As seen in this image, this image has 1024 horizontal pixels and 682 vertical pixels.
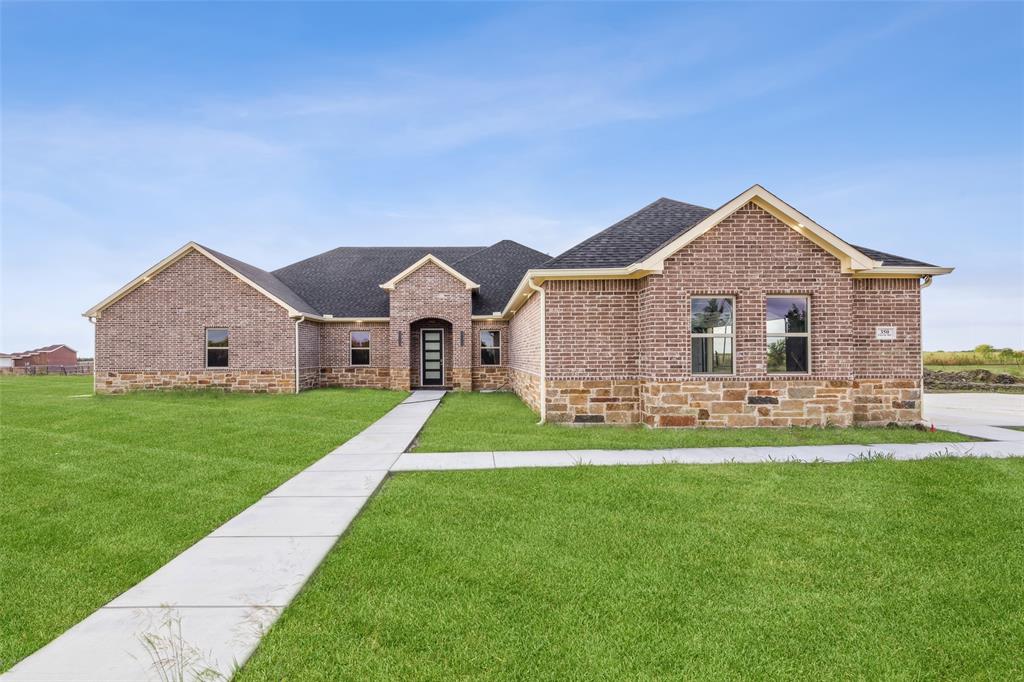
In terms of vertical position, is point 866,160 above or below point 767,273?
above

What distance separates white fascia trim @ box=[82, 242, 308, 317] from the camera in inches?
741

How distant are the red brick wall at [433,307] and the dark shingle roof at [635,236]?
9118 mm

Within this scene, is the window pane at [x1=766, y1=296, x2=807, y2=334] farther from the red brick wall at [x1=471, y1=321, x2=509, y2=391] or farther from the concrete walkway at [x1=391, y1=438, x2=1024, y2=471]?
the red brick wall at [x1=471, y1=321, x2=509, y2=391]

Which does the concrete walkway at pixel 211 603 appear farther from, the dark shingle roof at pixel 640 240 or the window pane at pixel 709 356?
the window pane at pixel 709 356

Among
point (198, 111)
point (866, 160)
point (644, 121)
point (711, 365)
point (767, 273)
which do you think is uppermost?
point (644, 121)

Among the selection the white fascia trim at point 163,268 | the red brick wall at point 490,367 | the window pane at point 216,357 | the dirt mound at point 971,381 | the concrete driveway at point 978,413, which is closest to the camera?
the concrete driveway at point 978,413

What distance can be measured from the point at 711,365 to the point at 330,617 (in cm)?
970

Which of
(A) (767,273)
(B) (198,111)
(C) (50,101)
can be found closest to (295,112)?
(B) (198,111)

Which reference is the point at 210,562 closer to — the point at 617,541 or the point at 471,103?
the point at 617,541

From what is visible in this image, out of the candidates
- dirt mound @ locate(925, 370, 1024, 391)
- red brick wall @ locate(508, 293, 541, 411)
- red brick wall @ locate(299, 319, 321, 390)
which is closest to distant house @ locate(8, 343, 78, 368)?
red brick wall @ locate(299, 319, 321, 390)

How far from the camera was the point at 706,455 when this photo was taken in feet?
26.9

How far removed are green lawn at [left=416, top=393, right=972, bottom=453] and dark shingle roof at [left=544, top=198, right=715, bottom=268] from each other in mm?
3989

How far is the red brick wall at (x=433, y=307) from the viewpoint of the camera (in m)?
20.8

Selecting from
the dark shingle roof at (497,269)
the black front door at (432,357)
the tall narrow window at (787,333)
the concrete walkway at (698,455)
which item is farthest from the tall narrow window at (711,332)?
the black front door at (432,357)
